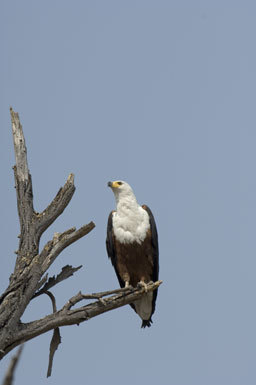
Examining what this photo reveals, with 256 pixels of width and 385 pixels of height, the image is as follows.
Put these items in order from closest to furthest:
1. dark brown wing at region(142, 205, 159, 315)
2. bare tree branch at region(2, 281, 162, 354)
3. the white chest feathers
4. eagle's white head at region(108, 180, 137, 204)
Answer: bare tree branch at region(2, 281, 162, 354), the white chest feathers, dark brown wing at region(142, 205, 159, 315), eagle's white head at region(108, 180, 137, 204)

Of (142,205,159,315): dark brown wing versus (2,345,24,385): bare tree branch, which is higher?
(142,205,159,315): dark brown wing

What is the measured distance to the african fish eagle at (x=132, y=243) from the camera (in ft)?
24.4

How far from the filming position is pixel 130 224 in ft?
24.4

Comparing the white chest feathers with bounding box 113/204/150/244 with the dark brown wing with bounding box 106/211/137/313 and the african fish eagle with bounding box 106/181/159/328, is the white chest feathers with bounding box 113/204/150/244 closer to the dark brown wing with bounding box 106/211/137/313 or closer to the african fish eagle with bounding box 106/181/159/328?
the african fish eagle with bounding box 106/181/159/328

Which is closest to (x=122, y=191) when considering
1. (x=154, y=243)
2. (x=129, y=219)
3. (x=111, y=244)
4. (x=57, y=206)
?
(x=129, y=219)

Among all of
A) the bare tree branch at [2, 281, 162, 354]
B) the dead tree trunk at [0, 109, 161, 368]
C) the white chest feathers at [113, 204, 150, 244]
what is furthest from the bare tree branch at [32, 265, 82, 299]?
the white chest feathers at [113, 204, 150, 244]

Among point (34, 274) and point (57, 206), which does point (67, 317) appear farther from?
point (57, 206)

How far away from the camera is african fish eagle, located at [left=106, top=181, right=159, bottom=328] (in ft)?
24.4

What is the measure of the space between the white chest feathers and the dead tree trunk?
0.96 meters

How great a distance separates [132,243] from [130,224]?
0.27 m

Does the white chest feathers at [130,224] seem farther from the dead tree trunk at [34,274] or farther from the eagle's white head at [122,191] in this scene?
the dead tree trunk at [34,274]

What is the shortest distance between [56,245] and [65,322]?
2.90 ft

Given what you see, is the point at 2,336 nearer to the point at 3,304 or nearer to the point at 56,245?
the point at 3,304

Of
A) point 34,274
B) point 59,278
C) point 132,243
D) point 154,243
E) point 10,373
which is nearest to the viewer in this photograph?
point 10,373
